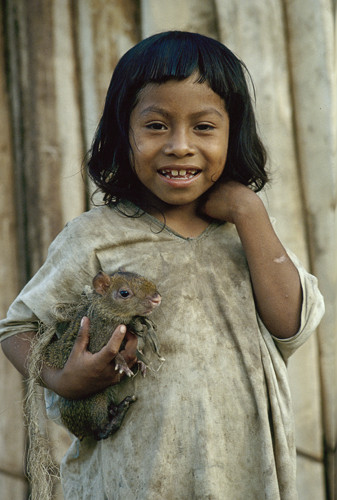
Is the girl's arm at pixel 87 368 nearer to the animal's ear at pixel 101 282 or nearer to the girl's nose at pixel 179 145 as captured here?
the animal's ear at pixel 101 282

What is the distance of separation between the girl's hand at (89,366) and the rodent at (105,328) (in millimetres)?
24

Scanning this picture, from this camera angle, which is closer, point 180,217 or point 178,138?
point 178,138

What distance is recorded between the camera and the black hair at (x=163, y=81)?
184 cm

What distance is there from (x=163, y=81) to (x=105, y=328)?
0.69 meters

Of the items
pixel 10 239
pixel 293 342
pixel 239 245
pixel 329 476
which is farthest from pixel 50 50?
pixel 329 476

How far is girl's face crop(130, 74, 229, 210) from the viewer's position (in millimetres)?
1810

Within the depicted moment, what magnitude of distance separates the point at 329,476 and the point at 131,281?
5.52ft

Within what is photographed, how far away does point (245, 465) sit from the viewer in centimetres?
182

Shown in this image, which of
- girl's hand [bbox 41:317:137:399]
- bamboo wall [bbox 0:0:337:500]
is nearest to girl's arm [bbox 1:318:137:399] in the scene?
girl's hand [bbox 41:317:137:399]

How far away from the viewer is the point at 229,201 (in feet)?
6.43

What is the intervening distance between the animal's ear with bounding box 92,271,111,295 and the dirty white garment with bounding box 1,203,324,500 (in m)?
0.11

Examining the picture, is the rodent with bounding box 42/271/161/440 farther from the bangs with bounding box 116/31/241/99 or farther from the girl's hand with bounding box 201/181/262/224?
the bangs with bounding box 116/31/241/99

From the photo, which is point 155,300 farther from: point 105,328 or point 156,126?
point 156,126

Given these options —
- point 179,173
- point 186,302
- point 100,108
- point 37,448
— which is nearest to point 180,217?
point 179,173
